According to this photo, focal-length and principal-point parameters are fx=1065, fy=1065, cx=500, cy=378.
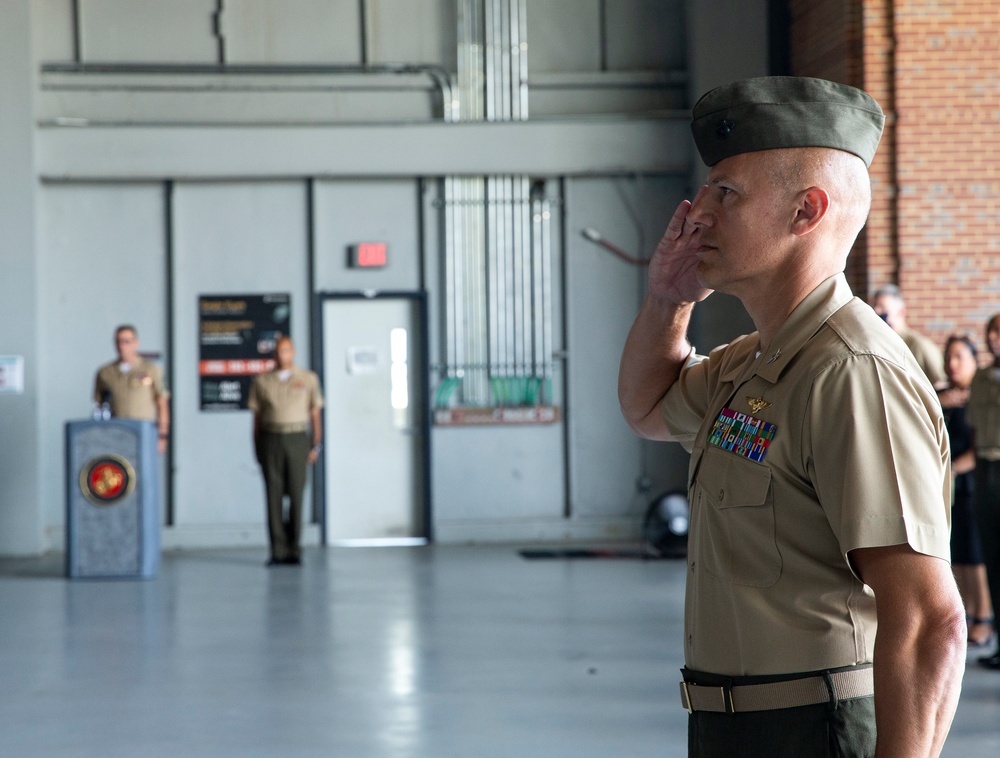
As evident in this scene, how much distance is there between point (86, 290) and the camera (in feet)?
29.7

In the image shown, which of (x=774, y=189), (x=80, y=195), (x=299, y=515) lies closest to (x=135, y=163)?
(x=80, y=195)

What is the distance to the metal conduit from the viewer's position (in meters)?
9.30

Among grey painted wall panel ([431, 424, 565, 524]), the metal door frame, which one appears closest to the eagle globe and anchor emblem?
the metal door frame

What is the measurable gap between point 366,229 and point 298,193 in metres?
0.66

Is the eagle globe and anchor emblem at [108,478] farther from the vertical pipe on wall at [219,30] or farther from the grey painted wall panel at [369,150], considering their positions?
the vertical pipe on wall at [219,30]

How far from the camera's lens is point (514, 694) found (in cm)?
439

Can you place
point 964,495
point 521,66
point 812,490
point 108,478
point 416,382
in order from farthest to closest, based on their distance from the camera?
point 521,66, point 416,382, point 108,478, point 964,495, point 812,490

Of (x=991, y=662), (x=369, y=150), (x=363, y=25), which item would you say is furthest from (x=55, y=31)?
(x=991, y=662)

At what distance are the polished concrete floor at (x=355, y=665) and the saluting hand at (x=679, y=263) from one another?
8.32 ft

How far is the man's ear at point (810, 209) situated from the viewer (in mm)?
1251

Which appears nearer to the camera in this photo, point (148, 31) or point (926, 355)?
point (926, 355)

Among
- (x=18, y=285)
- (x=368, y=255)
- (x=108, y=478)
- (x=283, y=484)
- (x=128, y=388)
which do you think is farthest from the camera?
(x=368, y=255)

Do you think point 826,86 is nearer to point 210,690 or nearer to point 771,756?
point 771,756

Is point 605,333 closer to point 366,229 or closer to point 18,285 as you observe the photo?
point 366,229
